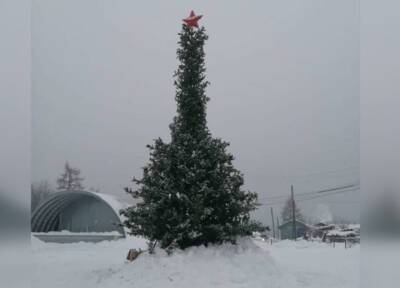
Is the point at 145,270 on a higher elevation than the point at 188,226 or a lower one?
lower

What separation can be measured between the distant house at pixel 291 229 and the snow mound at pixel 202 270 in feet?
63.3

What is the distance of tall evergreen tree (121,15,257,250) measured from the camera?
962 cm

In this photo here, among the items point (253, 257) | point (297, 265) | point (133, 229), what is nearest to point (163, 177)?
point (133, 229)

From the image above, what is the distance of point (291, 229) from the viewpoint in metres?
28.8

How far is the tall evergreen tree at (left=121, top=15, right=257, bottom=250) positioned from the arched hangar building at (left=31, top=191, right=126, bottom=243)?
11194 millimetres

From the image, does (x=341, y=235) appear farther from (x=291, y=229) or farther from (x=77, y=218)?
(x=77, y=218)

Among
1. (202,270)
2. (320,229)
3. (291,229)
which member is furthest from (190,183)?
(291,229)

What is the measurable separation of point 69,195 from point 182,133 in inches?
545

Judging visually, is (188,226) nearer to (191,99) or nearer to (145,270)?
(145,270)

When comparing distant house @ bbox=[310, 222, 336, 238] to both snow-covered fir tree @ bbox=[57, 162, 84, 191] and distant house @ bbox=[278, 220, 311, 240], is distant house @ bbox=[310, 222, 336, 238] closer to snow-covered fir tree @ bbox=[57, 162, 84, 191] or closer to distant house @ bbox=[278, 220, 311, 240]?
distant house @ bbox=[278, 220, 311, 240]

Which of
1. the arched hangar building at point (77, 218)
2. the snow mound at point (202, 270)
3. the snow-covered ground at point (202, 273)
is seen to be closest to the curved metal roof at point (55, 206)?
the arched hangar building at point (77, 218)

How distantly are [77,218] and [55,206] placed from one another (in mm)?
1280

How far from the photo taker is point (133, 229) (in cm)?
1023

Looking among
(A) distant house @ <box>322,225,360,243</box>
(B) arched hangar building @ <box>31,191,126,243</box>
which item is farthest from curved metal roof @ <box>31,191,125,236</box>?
(A) distant house @ <box>322,225,360,243</box>
